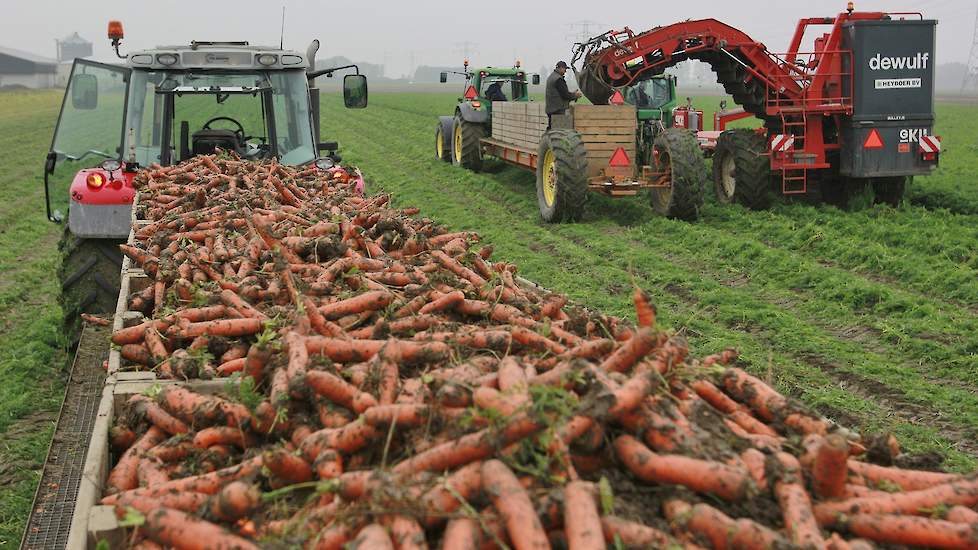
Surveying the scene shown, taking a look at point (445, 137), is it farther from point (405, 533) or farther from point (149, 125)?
point (405, 533)

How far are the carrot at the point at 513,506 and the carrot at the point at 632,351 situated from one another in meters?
0.71

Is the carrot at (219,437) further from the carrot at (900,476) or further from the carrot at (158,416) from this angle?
the carrot at (900,476)

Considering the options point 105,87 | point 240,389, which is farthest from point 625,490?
point 105,87

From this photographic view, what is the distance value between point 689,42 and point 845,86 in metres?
2.14

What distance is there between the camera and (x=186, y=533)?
2.67 m

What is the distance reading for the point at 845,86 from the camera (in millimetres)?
12852

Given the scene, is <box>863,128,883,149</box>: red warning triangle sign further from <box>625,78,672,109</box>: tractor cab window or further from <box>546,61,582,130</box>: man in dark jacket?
<box>625,78,672,109</box>: tractor cab window

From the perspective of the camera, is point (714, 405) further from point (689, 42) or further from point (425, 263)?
point (689, 42)

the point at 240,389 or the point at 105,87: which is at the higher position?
the point at 105,87

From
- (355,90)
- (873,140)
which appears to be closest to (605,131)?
(873,140)

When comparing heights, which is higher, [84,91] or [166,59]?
[166,59]

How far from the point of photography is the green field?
6.17 meters

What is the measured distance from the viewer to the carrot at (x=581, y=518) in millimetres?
2352

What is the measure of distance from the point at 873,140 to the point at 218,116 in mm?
8274
